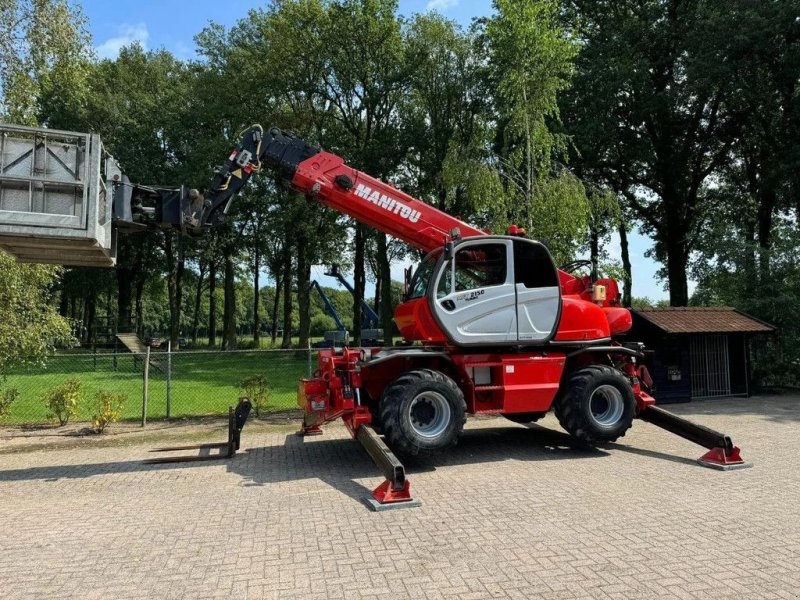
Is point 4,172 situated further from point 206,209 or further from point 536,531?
point 536,531

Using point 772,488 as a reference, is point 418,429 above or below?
above

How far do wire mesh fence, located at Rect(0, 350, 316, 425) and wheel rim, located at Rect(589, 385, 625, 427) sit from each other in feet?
21.1

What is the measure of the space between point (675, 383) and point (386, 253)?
63.1 ft

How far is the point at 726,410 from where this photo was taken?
44.6 feet

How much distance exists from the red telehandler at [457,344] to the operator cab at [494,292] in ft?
0.05

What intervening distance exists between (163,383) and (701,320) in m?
16.7

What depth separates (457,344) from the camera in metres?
8.34

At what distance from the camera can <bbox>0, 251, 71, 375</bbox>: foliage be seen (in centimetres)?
1103

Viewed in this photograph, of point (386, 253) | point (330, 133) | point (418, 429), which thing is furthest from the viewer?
point (386, 253)

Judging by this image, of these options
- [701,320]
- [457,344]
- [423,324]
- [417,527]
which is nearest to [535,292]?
[457,344]

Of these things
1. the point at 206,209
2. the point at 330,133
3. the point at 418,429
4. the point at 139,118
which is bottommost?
the point at 418,429

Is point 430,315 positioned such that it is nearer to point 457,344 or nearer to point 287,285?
point 457,344

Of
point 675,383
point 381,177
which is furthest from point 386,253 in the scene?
point 675,383

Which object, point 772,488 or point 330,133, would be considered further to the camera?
point 330,133
